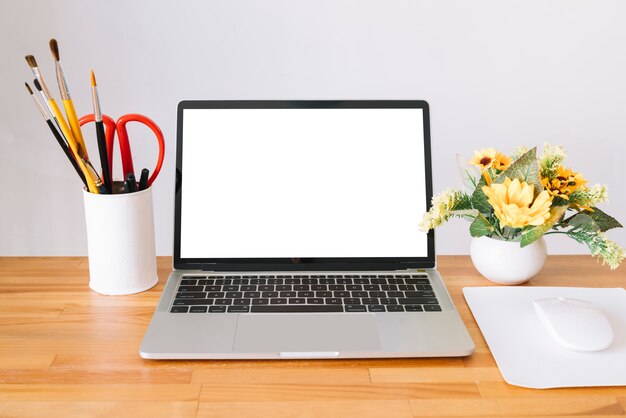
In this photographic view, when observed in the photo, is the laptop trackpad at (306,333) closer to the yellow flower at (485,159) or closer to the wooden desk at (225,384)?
the wooden desk at (225,384)

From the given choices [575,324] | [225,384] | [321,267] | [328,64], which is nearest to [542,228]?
[575,324]

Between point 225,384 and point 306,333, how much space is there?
0.46ft

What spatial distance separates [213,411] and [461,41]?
1.44m

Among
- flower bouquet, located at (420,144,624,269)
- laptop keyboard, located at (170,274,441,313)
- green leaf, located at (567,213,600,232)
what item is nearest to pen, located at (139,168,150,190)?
laptop keyboard, located at (170,274,441,313)

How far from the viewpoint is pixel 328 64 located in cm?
185

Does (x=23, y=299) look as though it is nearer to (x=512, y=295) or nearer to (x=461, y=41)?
(x=512, y=295)

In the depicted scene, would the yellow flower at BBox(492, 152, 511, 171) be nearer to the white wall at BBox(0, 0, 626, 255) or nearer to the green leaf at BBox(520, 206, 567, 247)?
the green leaf at BBox(520, 206, 567, 247)

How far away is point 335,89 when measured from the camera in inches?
73.7

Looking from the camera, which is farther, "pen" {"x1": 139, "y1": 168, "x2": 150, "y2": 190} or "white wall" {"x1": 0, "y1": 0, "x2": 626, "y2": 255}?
"white wall" {"x1": 0, "y1": 0, "x2": 626, "y2": 255}

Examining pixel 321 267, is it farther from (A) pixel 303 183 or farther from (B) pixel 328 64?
(B) pixel 328 64

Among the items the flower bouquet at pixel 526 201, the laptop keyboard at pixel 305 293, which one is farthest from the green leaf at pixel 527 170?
the laptop keyboard at pixel 305 293

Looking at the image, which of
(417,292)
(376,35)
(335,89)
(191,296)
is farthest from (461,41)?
(191,296)

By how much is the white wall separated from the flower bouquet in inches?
34.2

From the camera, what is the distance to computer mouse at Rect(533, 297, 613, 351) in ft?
2.62
